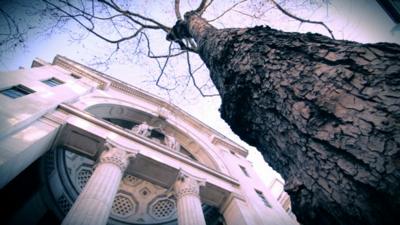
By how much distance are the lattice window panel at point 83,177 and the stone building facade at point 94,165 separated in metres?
0.07

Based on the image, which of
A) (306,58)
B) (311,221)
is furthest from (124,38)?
(311,221)

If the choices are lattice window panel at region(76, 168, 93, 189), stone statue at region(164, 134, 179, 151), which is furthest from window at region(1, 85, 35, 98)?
stone statue at region(164, 134, 179, 151)

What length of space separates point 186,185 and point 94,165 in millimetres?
3982

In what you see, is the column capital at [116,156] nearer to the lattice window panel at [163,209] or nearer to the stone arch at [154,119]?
the stone arch at [154,119]

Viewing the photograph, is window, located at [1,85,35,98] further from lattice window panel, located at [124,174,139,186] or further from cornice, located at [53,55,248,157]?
lattice window panel, located at [124,174,139,186]

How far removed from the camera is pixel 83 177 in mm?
14766

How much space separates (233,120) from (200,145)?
1566 cm

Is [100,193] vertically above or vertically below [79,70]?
below

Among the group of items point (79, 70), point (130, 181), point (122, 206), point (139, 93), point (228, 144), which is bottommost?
point (122, 206)

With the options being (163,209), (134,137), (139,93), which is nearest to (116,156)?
(134,137)

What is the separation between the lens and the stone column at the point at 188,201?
830cm

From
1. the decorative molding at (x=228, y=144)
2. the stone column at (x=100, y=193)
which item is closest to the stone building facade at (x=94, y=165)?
the stone column at (x=100, y=193)

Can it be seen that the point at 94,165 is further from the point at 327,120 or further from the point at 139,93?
the point at 139,93

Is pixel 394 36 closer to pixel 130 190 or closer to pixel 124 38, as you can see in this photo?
pixel 124 38
